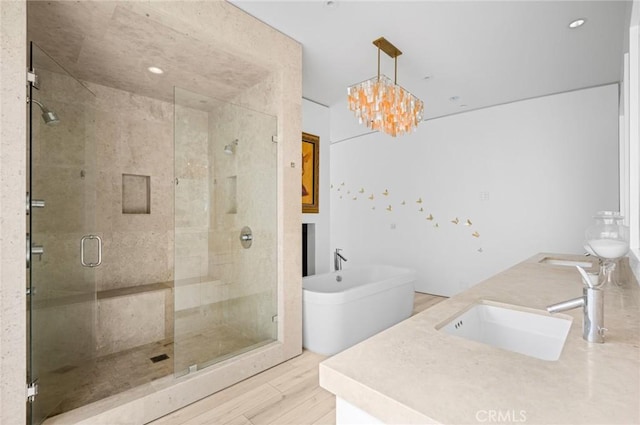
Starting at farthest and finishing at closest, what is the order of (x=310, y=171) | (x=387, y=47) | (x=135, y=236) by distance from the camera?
(x=310, y=171)
(x=135, y=236)
(x=387, y=47)

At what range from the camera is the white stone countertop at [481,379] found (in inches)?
23.7

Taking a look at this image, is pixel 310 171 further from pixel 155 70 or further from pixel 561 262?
pixel 561 262

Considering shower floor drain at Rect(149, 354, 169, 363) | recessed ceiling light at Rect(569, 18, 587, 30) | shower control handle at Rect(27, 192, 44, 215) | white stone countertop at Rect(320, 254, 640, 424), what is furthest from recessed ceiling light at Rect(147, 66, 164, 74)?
recessed ceiling light at Rect(569, 18, 587, 30)

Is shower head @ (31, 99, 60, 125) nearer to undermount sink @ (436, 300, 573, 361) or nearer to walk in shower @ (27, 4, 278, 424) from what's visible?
walk in shower @ (27, 4, 278, 424)

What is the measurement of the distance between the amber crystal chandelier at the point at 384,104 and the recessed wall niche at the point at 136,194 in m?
2.27

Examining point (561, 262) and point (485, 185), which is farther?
point (485, 185)

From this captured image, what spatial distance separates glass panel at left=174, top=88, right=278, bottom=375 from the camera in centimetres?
229

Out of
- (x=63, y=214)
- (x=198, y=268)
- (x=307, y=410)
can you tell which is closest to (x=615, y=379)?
(x=307, y=410)

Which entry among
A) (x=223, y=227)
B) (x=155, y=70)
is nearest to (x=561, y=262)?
(x=223, y=227)

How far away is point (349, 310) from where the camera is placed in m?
2.78

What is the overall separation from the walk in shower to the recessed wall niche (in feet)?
0.04

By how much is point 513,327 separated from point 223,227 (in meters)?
2.03

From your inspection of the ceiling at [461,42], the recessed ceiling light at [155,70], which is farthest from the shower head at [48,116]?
the ceiling at [461,42]

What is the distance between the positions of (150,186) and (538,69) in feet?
13.6
